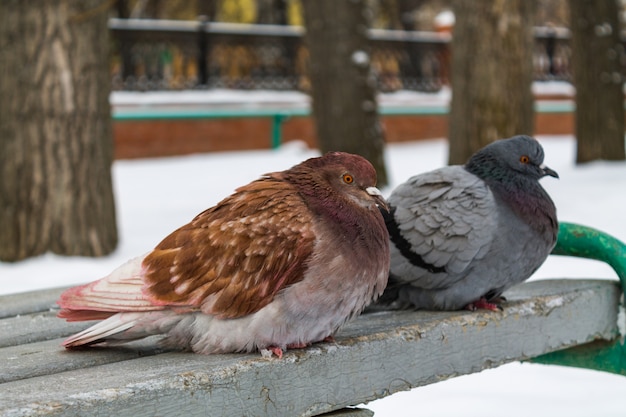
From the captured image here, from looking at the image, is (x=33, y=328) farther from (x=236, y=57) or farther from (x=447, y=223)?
(x=236, y=57)

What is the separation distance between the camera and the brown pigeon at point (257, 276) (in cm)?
203

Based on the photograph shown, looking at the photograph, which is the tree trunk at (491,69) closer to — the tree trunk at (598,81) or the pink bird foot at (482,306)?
the tree trunk at (598,81)

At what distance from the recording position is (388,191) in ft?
25.9

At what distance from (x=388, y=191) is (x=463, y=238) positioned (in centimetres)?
522

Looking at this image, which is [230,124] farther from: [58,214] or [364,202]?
[364,202]

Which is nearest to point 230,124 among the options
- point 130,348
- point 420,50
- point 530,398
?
point 420,50

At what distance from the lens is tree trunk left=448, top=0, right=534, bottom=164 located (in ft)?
21.9

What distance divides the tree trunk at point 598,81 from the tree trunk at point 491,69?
306 centimetres

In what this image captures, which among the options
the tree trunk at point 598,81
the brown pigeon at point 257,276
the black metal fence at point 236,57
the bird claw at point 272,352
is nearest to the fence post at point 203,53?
the black metal fence at point 236,57

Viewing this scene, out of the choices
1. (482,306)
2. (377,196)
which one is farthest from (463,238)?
(377,196)

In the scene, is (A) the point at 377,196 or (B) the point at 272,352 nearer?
(B) the point at 272,352

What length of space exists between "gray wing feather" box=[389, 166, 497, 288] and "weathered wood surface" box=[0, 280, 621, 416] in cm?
15

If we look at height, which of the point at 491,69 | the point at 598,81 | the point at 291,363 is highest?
the point at 491,69

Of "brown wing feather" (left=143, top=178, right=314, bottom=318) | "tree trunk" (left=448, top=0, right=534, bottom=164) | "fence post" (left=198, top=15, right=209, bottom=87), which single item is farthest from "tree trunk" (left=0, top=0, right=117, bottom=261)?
"fence post" (left=198, top=15, right=209, bottom=87)
